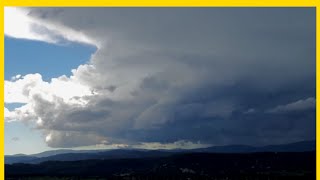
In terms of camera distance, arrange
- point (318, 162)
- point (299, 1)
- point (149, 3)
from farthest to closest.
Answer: point (318, 162)
point (299, 1)
point (149, 3)

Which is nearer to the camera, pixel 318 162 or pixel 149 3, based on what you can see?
pixel 149 3

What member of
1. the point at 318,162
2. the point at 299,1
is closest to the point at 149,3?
the point at 299,1

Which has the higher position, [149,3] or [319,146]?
[149,3]

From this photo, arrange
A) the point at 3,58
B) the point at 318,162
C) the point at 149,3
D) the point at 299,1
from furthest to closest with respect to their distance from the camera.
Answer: the point at 318,162, the point at 3,58, the point at 299,1, the point at 149,3

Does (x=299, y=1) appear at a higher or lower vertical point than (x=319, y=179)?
higher

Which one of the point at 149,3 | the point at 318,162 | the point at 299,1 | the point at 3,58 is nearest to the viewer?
the point at 149,3

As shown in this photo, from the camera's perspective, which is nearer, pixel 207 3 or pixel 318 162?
pixel 207 3

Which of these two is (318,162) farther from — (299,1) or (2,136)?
(2,136)

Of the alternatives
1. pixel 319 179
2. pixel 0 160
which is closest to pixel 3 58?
pixel 0 160

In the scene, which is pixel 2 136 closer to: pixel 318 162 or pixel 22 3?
pixel 22 3

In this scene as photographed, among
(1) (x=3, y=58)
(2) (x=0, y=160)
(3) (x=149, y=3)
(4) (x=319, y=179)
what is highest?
(3) (x=149, y=3)
